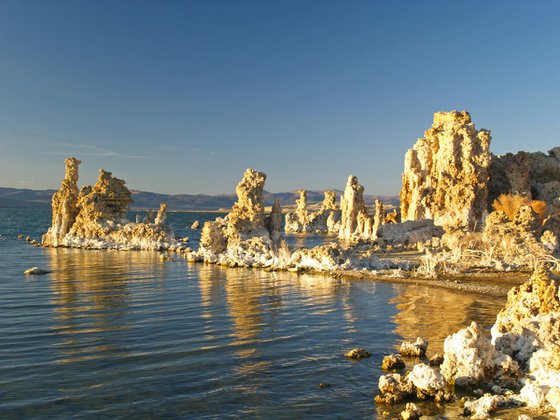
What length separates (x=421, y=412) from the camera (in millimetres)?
11227

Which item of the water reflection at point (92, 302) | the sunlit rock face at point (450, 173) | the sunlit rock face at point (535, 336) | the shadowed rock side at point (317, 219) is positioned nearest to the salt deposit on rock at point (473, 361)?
the sunlit rock face at point (535, 336)

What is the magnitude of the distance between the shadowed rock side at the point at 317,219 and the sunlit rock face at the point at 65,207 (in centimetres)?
6874

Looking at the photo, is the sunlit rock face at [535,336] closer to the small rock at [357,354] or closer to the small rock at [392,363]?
the small rock at [392,363]

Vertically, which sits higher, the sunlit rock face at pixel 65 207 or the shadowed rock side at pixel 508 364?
the sunlit rock face at pixel 65 207

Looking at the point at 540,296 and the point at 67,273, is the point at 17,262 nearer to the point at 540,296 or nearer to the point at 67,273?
the point at 67,273

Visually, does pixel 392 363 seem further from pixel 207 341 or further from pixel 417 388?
pixel 207 341

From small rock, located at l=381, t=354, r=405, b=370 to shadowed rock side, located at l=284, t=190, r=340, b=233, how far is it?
112 m

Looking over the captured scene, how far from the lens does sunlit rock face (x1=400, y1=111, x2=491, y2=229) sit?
Result: 6028cm

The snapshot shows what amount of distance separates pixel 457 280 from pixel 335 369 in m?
19.5

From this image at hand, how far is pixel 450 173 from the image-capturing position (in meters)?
62.5

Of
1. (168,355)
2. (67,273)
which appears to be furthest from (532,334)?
(67,273)

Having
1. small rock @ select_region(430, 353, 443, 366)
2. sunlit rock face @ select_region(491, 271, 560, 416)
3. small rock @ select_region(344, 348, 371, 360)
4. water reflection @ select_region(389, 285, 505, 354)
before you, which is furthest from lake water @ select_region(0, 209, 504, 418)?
sunlit rock face @ select_region(491, 271, 560, 416)

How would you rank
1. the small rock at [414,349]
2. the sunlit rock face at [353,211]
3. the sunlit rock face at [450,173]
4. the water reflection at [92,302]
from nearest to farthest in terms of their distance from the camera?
the small rock at [414,349]
the water reflection at [92,302]
the sunlit rock face at [450,173]
the sunlit rock face at [353,211]

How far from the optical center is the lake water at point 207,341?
12.1 meters
